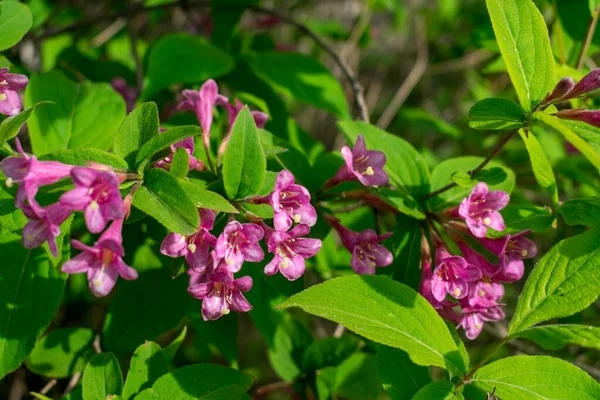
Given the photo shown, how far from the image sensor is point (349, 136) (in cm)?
222

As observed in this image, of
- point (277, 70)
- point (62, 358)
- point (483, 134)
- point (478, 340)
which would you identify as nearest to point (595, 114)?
point (277, 70)

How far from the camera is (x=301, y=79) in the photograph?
2.93 metres

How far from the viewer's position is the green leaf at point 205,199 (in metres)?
1.59

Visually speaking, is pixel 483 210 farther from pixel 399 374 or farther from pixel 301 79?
pixel 301 79

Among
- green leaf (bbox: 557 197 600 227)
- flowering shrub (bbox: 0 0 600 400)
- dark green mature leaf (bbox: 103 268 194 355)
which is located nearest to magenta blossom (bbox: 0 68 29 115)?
flowering shrub (bbox: 0 0 600 400)

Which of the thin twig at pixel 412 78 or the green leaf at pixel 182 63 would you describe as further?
the thin twig at pixel 412 78

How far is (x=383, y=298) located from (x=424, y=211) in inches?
23.5

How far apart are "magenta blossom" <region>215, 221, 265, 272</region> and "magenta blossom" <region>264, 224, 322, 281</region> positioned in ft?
0.17

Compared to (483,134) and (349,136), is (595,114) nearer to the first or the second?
(349,136)

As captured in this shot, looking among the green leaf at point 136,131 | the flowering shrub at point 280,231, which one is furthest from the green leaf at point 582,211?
the green leaf at point 136,131

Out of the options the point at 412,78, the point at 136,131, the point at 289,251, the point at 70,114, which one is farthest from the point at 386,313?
the point at 412,78

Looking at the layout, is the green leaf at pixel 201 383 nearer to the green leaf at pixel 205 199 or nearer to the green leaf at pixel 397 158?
the green leaf at pixel 205 199

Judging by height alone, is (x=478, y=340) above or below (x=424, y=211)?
below

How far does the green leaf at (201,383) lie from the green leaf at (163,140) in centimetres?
69
